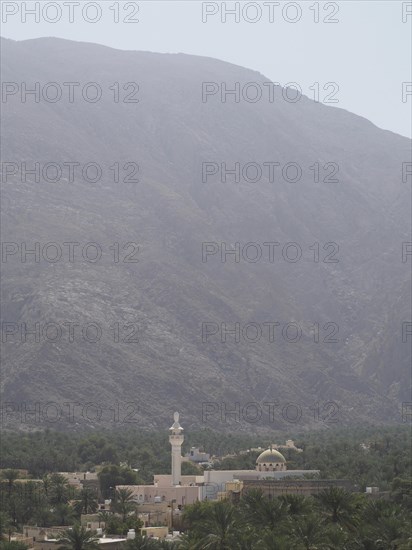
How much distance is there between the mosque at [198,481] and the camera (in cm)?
8262

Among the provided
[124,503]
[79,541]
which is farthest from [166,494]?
[79,541]

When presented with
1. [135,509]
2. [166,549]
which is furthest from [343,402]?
[166,549]

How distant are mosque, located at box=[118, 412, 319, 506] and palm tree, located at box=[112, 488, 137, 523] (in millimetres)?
1954

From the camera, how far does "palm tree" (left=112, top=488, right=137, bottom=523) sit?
247ft

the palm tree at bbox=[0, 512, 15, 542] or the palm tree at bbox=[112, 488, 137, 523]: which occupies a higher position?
the palm tree at bbox=[112, 488, 137, 523]

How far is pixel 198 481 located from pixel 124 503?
40.8 feet

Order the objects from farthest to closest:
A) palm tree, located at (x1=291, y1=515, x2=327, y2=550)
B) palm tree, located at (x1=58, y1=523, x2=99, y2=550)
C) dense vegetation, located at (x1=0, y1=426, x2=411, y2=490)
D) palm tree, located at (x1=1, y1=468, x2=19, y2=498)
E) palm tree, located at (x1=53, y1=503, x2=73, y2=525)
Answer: dense vegetation, located at (x1=0, y1=426, x2=411, y2=490)
palm tree, located at (x1=1, y1=468, x2=19, y2=498)
palm tree, located at (x1=53, y1=503, x2=73, y2=525)
palm tree, located at (x1=58, y1=523, x2=99, y2=550)
palm tree, located at (x1=291, y1=515, x2=327, y2=550)

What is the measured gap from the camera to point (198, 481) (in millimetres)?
88250

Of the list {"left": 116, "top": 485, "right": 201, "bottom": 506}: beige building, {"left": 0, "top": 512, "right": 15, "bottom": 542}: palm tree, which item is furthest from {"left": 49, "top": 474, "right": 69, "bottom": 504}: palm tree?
{"left": 0, "top": 512, "right": 15, "bottom": 542}: palm tree

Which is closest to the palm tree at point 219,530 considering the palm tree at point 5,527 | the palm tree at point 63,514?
the palm tree at point 5,527

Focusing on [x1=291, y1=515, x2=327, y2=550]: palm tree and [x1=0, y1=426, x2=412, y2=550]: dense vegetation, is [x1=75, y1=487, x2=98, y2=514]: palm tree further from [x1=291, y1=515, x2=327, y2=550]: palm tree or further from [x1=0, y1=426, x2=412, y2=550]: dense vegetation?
[x1=291, y1=515, x2=327, y2=550]: palm tree

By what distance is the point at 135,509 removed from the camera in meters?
78.1

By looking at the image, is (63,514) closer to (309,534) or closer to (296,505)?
(296,505)

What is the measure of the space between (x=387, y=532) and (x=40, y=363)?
10303 centimetres
